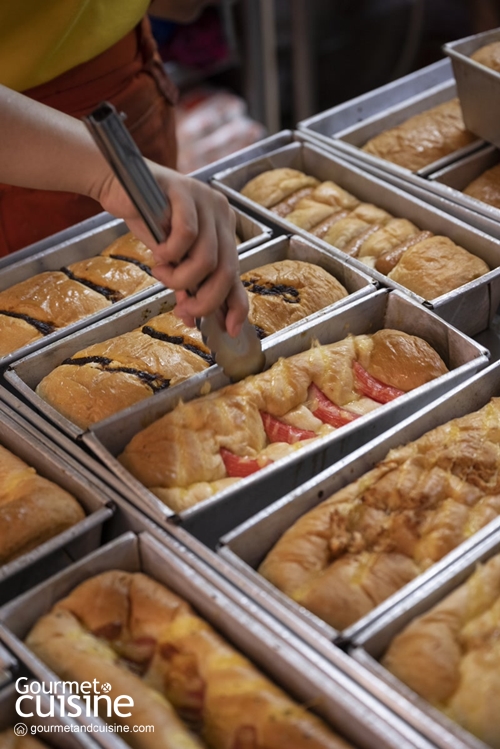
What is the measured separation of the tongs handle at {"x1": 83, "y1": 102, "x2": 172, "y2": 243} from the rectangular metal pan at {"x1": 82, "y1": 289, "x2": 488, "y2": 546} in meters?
0.61

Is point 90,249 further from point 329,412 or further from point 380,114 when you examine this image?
point 380,114

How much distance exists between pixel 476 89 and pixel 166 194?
6.10 ft

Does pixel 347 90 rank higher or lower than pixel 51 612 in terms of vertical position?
lower

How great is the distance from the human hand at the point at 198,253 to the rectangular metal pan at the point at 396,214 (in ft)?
2.71

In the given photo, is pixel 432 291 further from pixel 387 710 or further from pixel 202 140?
pixel 202 140

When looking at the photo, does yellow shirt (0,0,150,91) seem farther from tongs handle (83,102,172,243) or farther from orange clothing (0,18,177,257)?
tongs handle (83,102,172,243)

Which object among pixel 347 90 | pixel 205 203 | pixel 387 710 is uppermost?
pixel 205 203

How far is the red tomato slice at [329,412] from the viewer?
2.40 m

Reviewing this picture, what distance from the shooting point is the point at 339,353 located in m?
2.55

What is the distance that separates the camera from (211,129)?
616cm

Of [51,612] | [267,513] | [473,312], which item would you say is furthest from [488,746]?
[473,312]

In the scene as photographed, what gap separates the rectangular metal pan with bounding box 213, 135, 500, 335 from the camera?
273 centimetres

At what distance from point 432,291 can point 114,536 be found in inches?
54.5

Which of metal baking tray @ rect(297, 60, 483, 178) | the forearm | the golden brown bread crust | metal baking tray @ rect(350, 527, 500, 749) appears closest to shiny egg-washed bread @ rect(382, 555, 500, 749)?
metal baking tray @ rect(350, 527, 500, 749)
